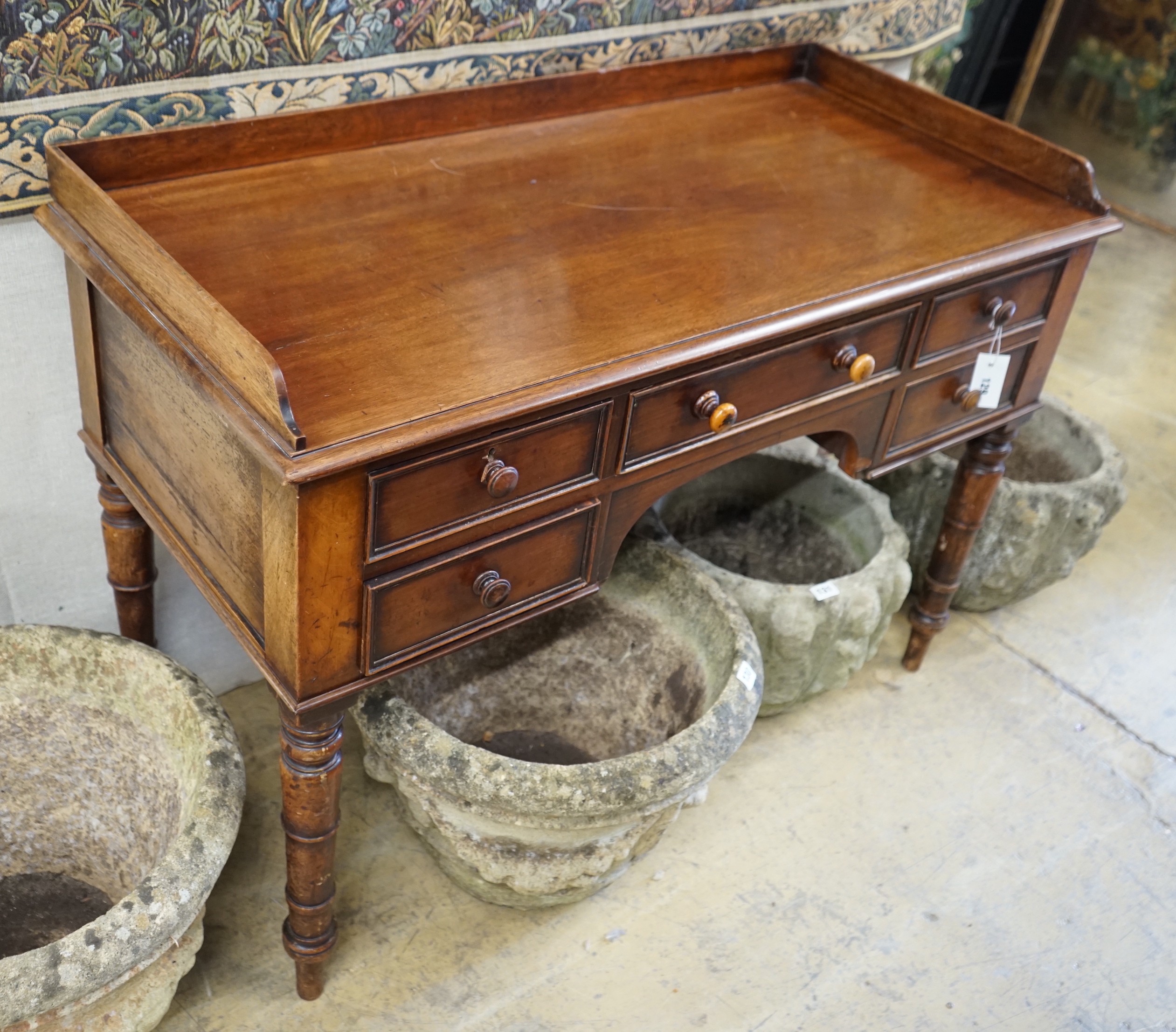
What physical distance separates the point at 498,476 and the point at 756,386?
0.43 meters

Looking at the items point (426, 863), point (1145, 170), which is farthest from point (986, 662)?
point (1145, 170)

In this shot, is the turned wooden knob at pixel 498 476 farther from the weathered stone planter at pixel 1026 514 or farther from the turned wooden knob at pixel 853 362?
the weathered stone planter at pixel 1026 514

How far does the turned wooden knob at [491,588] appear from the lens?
1.52m

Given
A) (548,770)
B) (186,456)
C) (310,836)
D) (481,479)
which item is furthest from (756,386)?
(310,836)

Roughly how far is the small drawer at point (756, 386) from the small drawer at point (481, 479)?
71mm

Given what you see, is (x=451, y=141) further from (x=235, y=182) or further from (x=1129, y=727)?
(x=1129, y=727)

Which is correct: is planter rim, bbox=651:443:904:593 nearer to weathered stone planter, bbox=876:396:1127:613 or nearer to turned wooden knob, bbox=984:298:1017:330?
weathered stone planter, bbox=876:396:1127:613

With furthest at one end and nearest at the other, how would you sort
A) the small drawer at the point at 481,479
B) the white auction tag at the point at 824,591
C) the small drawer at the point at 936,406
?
the white auction tag at the point at 824,591 < the small drawer at the point at 936,406 < the small drawer at the point at 481,479

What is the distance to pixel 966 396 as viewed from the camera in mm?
1991

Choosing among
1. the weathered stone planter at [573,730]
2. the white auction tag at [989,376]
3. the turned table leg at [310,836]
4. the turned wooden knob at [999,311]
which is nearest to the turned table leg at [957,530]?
the white auction tag at [989,376]

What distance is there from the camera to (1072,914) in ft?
7.05

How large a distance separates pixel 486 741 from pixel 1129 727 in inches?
53.5

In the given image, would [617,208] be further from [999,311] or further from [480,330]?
[999,311]

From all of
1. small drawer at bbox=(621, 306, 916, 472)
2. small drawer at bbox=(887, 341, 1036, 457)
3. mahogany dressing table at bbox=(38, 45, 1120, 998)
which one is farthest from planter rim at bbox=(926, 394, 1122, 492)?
small drawer at bbox=(621, 306, 916, 472)
